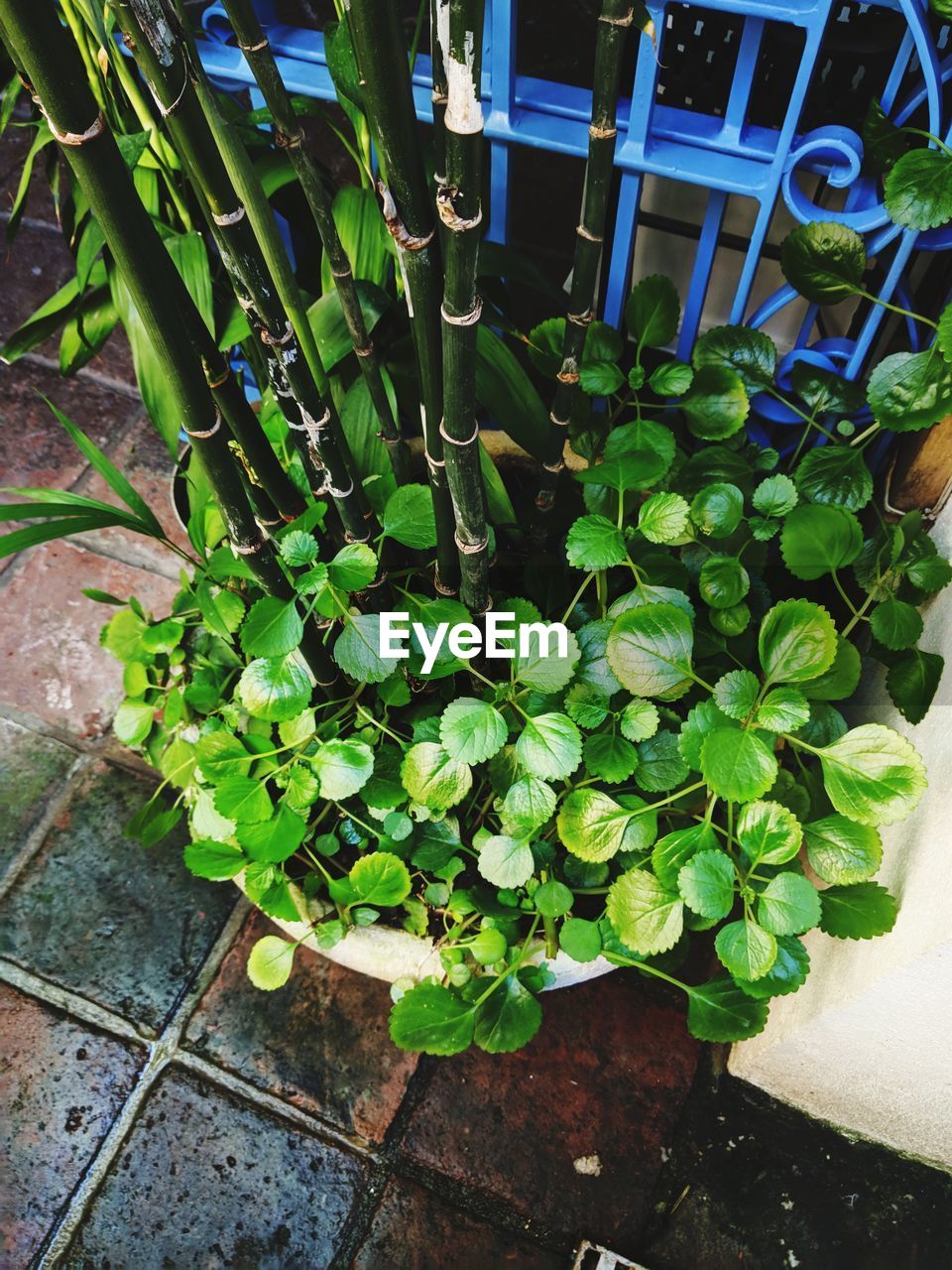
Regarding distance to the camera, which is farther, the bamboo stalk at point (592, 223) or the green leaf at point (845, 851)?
the green leaf at point (845, 851)

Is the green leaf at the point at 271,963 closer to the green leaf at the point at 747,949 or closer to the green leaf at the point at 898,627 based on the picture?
the green leaf at the point at 747,949

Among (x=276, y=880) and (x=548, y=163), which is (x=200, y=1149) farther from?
(x=548, y=163)

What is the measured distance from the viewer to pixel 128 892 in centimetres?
136

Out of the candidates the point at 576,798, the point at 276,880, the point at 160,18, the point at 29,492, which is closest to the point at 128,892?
the point at 276,880

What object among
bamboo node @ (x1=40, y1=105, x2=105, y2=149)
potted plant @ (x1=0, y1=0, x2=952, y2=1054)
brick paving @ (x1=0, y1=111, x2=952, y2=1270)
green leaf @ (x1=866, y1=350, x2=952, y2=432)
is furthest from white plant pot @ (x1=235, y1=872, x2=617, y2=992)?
bamboo node @ (x1=40, y1=105, x2=105, y2=149)

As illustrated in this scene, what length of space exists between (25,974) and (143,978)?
170 millimetres

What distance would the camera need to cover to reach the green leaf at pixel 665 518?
849 mm

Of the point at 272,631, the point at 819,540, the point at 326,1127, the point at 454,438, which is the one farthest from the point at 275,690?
the point at 326,1127

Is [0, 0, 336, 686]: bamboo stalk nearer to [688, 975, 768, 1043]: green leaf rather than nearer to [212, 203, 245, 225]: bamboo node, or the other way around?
[212, 203, 245, 225]: bamboo node

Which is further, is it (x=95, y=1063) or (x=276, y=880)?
(x=95, y=1063)

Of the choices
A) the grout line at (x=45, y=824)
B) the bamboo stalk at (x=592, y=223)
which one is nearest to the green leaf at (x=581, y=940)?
the bamboo stalk at (x=592, y=223)

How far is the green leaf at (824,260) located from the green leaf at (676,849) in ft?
1.79

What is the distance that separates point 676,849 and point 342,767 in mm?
322

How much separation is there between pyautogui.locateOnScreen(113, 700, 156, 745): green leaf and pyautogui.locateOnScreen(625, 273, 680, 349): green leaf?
0.72 m
